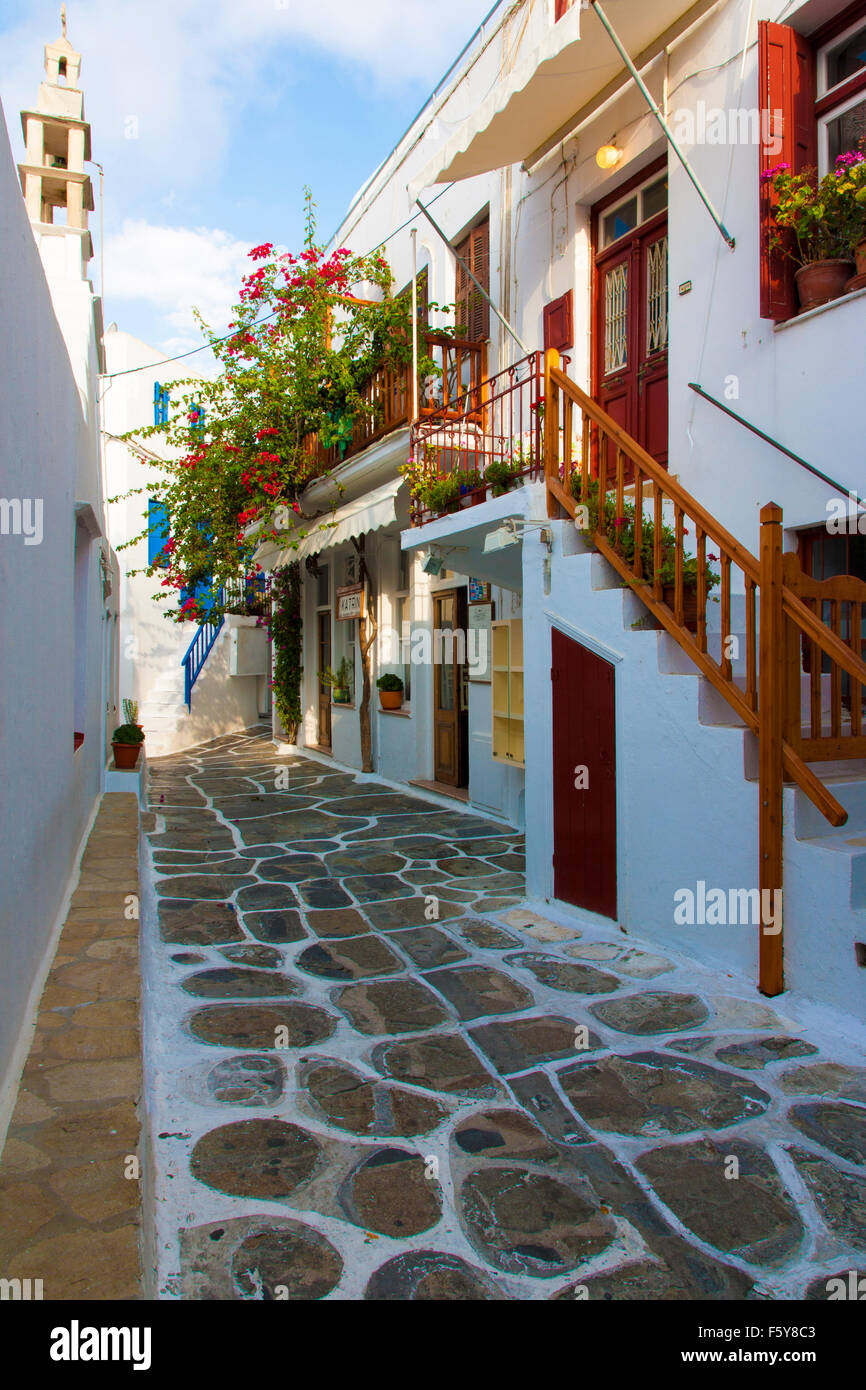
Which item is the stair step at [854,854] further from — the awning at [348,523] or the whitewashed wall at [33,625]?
the awning at [348,523]

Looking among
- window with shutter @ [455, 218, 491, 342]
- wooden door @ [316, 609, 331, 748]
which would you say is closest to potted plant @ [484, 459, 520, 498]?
window with shutter @ [455, 218, 491, 342]

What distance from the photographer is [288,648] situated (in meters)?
16.8

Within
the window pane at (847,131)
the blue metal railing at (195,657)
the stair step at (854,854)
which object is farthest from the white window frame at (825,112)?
the blue metal railing at (195,657)

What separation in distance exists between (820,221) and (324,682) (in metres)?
11.3

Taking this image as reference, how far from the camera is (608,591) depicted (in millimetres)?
5285

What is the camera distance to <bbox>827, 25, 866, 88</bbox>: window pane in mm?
5355

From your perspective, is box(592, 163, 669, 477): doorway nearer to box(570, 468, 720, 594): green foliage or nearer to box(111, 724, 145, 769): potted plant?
box(570, 468, 720, 594): green foliage

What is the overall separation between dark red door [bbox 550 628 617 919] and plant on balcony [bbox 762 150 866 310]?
2.69 metres

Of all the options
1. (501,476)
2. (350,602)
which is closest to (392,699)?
(350,602)

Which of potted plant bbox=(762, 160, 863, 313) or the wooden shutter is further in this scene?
the wooden shutter

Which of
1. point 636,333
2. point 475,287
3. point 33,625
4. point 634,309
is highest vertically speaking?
point 475,287

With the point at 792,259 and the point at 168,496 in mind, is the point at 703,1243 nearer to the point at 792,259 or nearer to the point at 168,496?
the point at 792,259

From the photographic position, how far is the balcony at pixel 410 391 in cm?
993

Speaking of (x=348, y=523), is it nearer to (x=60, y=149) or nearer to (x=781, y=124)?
(x=60, y=149)
